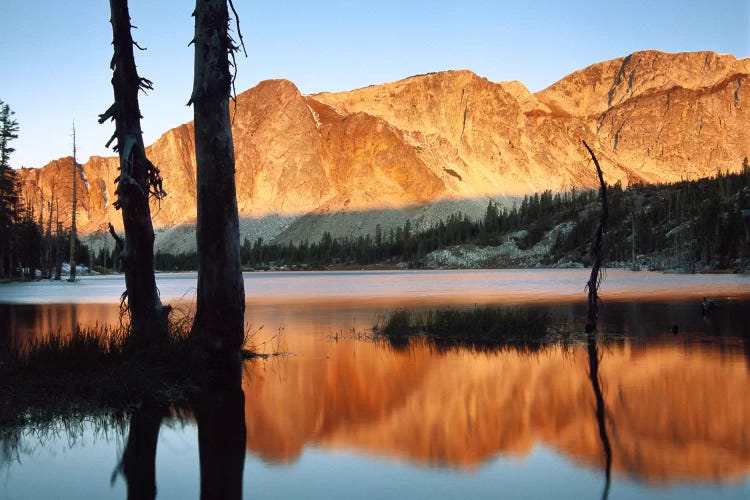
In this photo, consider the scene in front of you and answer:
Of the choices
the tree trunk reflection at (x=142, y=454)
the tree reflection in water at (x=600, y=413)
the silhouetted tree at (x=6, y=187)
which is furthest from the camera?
the silhouetted tree at (x=6, y=187)

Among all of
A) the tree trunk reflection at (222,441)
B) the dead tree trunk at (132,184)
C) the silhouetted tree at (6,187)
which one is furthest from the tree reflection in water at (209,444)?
the silhouetted tree at (6,187)

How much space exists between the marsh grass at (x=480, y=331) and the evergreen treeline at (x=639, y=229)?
76914mm

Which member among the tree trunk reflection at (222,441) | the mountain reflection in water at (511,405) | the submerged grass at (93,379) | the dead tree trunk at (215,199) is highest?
the dead tree trunk at (215,199)

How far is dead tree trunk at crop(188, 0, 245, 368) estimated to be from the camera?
38.1 feet

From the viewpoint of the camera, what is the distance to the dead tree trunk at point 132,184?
44.1 feet

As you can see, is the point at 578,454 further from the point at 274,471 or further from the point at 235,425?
the point at 235,425

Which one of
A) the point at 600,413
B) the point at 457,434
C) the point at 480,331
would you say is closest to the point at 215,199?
the point at 457,434

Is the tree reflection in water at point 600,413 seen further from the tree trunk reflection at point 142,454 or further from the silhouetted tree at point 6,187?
the silhouetted tree at point 6,187

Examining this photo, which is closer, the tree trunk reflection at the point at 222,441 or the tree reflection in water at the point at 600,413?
the tree trunk reflection at the point at 222,441

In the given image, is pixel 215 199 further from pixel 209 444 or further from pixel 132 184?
pixel 209 444

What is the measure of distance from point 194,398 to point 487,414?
4612mm

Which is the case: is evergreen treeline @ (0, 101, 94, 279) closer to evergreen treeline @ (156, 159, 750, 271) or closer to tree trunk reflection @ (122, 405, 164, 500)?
tree trunk reflection @ (122, 405, 164, 500)

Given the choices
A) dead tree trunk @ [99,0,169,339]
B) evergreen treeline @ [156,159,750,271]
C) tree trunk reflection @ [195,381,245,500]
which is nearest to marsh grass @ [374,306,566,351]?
dead tree trunk @ [99,0,169,339]

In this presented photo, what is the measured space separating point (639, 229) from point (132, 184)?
456 ft
